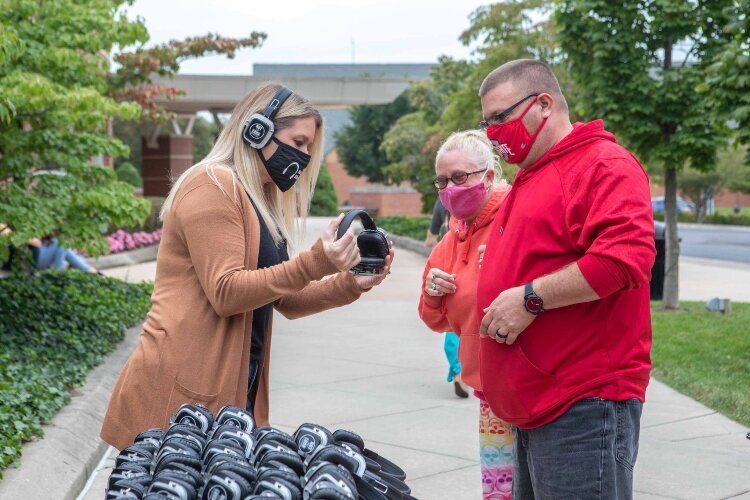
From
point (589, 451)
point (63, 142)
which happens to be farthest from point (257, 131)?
point (63, 142)

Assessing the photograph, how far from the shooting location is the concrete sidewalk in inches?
234

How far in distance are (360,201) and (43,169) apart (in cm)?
4179

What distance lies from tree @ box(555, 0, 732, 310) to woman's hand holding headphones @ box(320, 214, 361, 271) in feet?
33.4

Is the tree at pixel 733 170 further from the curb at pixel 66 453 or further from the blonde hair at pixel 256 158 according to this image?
the blonde hair at pixel 256 158

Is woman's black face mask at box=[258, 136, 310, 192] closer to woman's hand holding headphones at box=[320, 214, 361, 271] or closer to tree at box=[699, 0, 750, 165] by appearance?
woman's hand holding headphones at box=[320, 214, 361, 271]

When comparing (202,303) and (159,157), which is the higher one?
(202,303)

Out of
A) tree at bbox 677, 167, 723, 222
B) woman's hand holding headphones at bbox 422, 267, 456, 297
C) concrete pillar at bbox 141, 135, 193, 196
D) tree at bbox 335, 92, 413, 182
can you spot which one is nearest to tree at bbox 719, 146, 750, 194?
tree at bbox 677, 167, 723, 222

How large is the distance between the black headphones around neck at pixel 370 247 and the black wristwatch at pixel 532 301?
0.56 metres

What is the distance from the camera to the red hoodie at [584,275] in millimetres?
2799

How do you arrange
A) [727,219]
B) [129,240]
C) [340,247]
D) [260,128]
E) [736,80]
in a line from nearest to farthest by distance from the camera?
[340,247] → [260,128] → [736,80] → [129,240] → [727,219]

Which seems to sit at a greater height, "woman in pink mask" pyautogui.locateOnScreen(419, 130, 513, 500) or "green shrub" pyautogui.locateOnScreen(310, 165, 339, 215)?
"woman in pink mask" pyautogui.locateOnScreen(419, 130, 513, 500)

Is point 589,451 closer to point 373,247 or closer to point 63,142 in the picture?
point 373,247

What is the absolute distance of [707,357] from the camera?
9.83 meters

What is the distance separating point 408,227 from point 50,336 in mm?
25147
